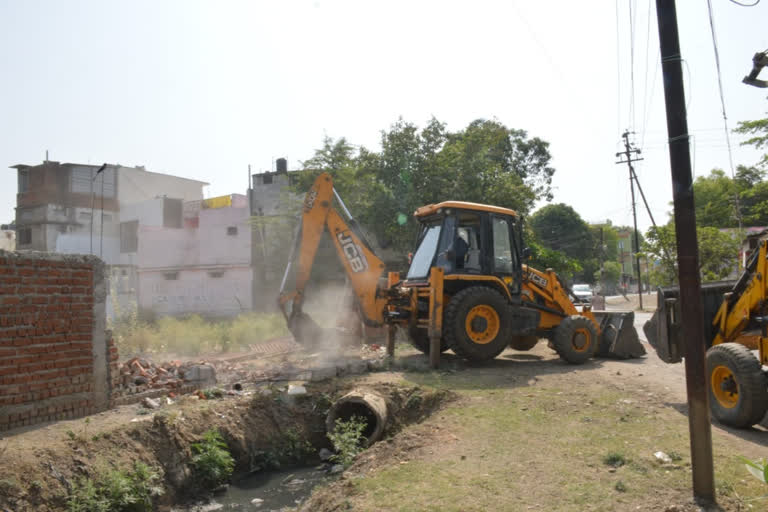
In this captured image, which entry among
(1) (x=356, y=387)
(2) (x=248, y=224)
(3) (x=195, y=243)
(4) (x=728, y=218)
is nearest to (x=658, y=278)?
(4) (x=728, y=218)

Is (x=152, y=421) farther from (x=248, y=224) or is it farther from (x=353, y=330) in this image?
(x=248, y=224)

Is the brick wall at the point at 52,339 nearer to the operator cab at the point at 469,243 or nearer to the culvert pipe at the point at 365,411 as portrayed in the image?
the culvert pipe at the point at 365,411

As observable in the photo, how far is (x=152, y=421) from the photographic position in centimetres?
632

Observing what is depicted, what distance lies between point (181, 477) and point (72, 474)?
130 centimetres

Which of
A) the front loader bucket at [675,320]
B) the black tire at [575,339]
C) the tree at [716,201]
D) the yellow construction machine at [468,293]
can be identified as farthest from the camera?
the tree at [716,201]

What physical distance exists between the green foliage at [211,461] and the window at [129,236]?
31.2 m

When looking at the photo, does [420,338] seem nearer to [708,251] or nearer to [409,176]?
[409,176]

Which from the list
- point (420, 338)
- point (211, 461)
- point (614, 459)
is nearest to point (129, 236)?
point (420, 338)

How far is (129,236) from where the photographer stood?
34.8 metres

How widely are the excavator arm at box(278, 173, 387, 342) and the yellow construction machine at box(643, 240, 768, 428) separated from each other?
5.55 metres

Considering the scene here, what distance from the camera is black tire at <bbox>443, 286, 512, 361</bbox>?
8.99m

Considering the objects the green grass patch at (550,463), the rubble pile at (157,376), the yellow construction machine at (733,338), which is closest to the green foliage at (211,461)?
the rubble pile at (157,376)

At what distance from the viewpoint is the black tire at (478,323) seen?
8.99m

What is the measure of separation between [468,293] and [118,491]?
5.87 metres
